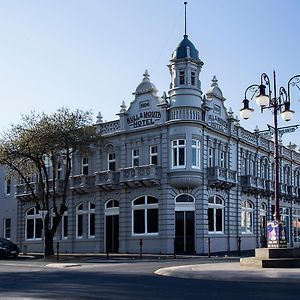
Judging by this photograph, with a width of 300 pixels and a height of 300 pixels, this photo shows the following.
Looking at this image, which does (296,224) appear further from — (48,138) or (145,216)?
(48,138)

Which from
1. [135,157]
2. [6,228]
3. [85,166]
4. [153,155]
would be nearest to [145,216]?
[153,155]

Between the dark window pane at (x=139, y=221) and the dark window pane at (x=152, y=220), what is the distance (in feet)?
1.61

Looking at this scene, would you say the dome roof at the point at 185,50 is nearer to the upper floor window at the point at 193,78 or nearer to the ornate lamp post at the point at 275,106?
the upper floor window at the point at 193,78

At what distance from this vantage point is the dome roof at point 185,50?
38.6 meters

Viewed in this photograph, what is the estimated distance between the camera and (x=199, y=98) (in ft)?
126

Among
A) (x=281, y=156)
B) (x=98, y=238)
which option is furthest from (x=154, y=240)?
(x=281, y=156)

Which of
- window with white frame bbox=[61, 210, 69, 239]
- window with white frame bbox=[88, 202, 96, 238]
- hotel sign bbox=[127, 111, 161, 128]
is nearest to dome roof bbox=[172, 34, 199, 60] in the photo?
hotel sign bbox=[127, 111, 161, 128]

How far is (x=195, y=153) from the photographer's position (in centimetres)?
3816

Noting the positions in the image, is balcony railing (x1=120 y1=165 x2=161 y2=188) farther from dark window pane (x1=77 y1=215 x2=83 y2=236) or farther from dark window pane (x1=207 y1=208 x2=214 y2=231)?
dark window pane (x1=77 y1=215 x2=83 y2=236)

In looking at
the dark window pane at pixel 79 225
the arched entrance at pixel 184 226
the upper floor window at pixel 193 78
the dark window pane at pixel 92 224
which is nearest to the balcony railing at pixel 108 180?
the dark window pane at pixel 92 224

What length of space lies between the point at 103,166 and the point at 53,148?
918 cm

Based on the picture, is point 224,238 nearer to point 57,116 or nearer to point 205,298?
point 57,116

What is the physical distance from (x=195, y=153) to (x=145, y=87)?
20.6 feet

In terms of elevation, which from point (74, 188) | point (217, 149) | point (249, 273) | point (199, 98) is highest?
point (199, 98)
